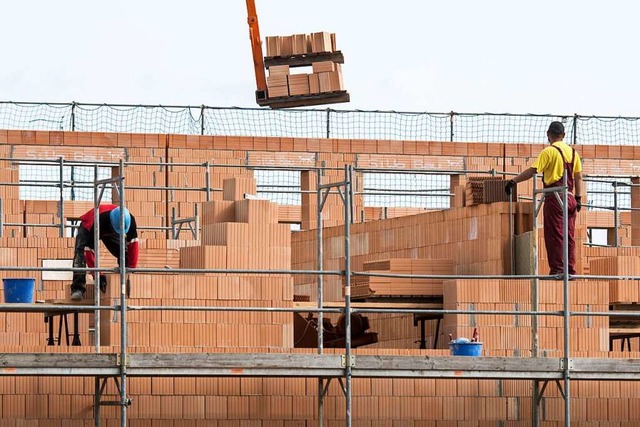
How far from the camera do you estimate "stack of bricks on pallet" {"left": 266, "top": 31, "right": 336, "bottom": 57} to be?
107 ft

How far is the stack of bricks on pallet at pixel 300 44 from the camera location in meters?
32.5

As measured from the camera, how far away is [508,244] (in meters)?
23.0

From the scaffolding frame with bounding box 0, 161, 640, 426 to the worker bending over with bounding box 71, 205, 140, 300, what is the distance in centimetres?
71

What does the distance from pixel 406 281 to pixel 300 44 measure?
1008cm

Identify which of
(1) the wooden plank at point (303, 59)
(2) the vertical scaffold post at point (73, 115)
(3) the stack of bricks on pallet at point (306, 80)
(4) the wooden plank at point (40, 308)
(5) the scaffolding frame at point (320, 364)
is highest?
(1) the wooden plank at point (303, 59)

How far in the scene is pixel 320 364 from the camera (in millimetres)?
20031

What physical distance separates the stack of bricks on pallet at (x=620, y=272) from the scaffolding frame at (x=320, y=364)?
71.5 inches

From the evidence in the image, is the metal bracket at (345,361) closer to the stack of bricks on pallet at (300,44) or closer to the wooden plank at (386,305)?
the wooden plank at (386,305)

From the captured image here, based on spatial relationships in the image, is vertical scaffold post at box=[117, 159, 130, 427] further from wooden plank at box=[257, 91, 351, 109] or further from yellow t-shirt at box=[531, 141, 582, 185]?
wooden plank at box=[257, 91, 351, 109]

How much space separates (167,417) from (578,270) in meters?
5.51

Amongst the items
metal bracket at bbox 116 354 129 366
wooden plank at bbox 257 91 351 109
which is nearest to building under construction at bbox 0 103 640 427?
metal bracket at bbox 116 354 129 366

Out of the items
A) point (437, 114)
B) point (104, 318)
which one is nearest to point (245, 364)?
point (104, 318)

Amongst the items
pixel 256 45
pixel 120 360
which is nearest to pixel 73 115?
pixel 256 45

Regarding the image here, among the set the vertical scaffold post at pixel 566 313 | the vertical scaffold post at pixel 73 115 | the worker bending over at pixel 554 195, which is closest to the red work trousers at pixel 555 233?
the worker bending over at pixel 554 195
